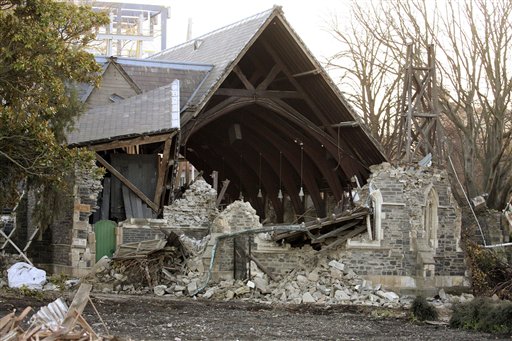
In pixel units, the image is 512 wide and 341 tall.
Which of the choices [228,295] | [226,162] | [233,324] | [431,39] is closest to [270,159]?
[226,162]

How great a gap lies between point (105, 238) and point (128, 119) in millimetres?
3838

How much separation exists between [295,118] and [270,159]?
4.71 m

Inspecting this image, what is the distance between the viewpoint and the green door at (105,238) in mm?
31312

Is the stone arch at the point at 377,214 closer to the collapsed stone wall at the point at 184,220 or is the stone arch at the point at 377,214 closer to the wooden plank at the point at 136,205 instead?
the collapsed stone wall at the point at 184,220

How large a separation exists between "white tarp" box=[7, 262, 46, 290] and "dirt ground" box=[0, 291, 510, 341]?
293 cm

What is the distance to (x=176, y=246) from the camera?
96.5 ft

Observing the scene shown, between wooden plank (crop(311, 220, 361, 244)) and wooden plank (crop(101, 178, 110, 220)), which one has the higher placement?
wooden plank (crop(101, 178, 110, 220))

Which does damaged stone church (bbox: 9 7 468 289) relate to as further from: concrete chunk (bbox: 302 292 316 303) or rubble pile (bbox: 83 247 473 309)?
concrete chunk (bbox: 302 292 316 303)

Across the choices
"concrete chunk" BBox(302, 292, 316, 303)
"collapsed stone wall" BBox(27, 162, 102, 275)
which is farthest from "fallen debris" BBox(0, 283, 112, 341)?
"collapsed stone wall" BBox(27, 162, 102, 275)

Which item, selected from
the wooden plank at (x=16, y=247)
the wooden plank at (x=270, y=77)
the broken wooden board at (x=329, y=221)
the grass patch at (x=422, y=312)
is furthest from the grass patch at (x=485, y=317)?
the wooden plank at (x=270, y=77)

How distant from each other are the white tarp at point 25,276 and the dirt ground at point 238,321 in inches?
115

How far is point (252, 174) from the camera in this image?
42.6 meters

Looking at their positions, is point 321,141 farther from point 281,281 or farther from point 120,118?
point 281,281

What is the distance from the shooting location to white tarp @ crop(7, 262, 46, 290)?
2836 cm
